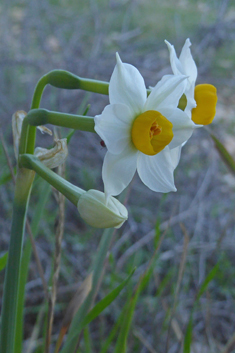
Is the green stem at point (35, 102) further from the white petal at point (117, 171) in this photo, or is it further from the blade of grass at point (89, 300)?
the blade of grass at point (89, 300)

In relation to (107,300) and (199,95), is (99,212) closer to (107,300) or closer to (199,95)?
(107,300)

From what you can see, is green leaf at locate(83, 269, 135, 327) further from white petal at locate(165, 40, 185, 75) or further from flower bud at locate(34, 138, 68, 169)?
white petal at locate(165, 40, 185, 75)

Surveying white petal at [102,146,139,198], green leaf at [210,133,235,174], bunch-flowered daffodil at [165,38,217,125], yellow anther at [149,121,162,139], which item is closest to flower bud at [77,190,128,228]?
white petal at [102,146,139,198]

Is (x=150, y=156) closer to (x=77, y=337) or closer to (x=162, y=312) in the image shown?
(x=77, y=337)

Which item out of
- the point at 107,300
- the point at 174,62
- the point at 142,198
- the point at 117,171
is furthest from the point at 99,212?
the point at 142,198

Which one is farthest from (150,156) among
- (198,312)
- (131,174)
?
(198,312)

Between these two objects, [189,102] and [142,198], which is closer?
[189,102]
